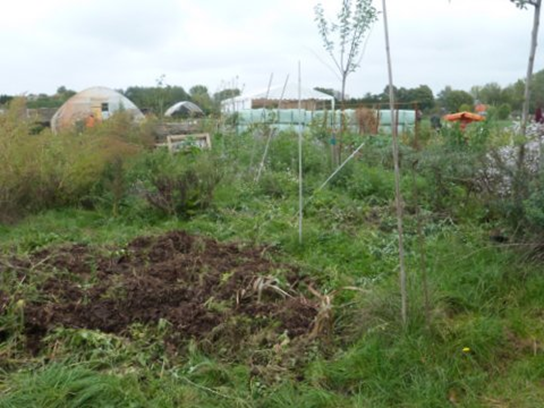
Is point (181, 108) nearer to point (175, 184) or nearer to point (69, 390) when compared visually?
point (175, 184)

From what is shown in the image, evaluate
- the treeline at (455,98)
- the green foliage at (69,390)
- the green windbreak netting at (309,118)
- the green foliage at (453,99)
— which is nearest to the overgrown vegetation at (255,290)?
the green foliage at (69,390)

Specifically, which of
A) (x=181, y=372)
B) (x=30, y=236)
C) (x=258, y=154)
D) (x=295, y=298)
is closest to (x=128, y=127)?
(x=258, y=154)

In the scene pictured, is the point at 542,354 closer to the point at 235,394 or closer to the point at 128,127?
the point at 235,394

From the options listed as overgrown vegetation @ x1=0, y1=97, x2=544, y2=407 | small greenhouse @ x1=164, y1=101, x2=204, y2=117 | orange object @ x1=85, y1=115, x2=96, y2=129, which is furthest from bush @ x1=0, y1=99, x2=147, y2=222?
small greenhouse @ x1=164, y1=101, x2=204, y2=117

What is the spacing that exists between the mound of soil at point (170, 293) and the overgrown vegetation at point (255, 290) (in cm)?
1

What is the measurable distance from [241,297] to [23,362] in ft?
4.56

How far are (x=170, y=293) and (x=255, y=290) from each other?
570 mm

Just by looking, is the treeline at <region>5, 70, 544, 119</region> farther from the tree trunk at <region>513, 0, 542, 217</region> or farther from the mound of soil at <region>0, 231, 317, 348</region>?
the mound of soil at <region>0, 231, 317, 348</region>

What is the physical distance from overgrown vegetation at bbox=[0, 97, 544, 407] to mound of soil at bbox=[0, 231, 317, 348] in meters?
0.01

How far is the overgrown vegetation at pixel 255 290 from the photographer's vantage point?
2.94 meters

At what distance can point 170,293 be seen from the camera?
394 centimetres

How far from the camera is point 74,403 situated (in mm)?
2695

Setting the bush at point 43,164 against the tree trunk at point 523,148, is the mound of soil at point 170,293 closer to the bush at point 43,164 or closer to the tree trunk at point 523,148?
the tree trunk at point 523,148

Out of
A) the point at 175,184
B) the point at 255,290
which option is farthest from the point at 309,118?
the point at 255,290
